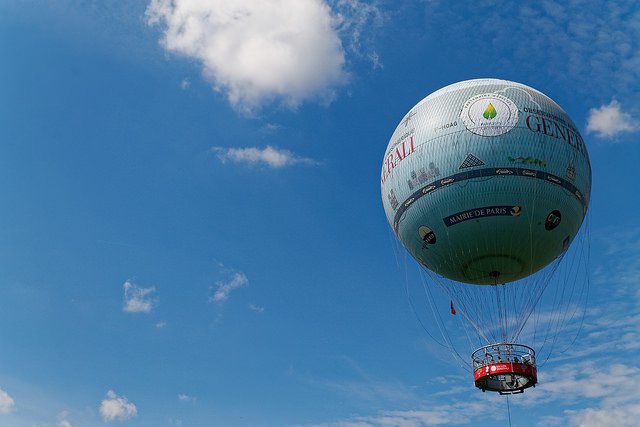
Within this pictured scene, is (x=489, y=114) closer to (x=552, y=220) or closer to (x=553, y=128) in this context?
(x=553, y=128)

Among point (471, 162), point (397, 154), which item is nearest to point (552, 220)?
point (471, 162)

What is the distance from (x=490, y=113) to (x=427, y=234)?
6395 millimetres

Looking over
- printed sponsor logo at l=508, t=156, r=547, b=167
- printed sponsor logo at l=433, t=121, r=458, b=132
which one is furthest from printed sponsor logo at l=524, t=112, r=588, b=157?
printed sponsor logo at l=433, t=121, r=458, b=132

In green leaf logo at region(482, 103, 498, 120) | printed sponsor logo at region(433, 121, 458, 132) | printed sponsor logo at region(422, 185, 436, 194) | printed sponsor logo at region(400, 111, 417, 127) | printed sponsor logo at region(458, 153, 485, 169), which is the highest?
printed sponsor logo at region(400, 111, 417, 127)

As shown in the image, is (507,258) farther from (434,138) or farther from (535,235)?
(434,138)

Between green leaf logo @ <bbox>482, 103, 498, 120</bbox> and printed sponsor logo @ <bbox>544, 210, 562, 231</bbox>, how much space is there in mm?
5185

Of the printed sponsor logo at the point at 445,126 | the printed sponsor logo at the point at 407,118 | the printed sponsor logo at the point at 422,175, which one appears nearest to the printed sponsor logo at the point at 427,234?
the printed sponsor logo at the point at 422,175

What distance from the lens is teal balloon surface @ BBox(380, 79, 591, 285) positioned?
2888cm

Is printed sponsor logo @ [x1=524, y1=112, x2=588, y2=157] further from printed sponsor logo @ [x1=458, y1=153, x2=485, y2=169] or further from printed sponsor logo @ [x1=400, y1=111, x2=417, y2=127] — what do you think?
printed sponsor logo @ [x1=400, y1=111, x2=417, y2=127]

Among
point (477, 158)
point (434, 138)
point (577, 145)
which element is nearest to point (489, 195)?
point (477, 158)

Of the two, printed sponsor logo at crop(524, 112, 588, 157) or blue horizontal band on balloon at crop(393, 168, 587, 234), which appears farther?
printed sponsor logo at crop(524, 112, 588, 157)

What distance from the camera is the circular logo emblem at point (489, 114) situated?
29.0 m

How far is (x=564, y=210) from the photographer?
2998 cm

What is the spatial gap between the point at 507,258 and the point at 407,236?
16.2 feet
